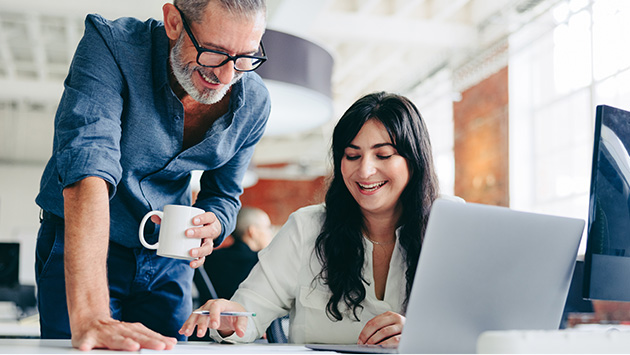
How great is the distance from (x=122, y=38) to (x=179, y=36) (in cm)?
12

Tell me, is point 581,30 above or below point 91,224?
above

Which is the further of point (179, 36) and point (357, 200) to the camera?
point (357, 200)

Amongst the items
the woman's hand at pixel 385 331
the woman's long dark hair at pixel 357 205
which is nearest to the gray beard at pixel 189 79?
the woman's long dark hair at pixel 357 205

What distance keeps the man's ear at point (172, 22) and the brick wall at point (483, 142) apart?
626cm

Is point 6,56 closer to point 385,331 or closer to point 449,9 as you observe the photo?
point 449,9

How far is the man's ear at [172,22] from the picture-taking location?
1.39 m

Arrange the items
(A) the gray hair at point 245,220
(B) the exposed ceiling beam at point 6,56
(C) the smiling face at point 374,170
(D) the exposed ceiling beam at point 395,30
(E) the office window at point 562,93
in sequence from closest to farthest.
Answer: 1. (C) the smiling face at point 374,170
2. (A) the gray hair at point 245,220
3. (E) the office window at point 562,93
4. (D) the exposed ceiling beam at point 395,30
5. (B) the exposed ceiling beam at point 6,56

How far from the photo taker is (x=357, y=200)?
164cm

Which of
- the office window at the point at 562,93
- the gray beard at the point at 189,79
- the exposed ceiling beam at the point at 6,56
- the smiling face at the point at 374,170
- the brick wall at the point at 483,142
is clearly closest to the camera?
the gray beard at the point at 189,79

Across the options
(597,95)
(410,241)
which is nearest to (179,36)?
(410,241)

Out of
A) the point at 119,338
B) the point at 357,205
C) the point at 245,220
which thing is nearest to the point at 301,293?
the point at 357,205

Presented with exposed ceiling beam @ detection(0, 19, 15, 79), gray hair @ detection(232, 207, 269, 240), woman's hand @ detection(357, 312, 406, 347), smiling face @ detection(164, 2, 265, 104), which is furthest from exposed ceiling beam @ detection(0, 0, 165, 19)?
woman's hand @ detection(357, 312, 406, 347)

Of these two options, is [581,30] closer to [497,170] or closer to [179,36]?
[497,170]

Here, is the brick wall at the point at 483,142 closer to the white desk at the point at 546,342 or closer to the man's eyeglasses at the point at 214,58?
the man's eyeglasses at the point at 214,58
